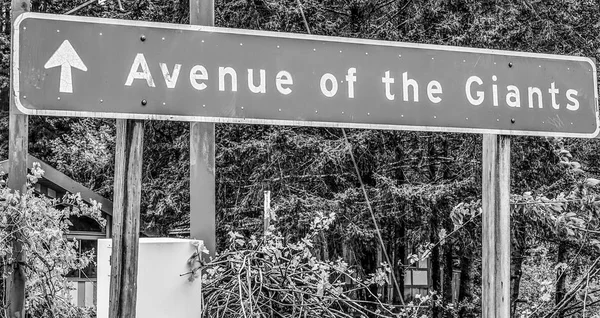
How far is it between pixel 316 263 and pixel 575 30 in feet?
37.3

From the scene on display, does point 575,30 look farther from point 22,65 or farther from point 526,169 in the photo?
point 22,65

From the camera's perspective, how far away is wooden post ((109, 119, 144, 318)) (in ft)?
9.11

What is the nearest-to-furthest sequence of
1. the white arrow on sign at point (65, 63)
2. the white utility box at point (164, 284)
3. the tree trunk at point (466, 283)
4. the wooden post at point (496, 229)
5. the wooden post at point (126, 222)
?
the white arrow on sign at point (65, 63) → the wooden post at point (126, 222) → the wooden post at point (496, 229) → the white utility box at point (164, 284) → the tree trunk at point (466, 283)

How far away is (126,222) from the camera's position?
2.78m

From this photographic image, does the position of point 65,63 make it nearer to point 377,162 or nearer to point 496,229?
point 496,229

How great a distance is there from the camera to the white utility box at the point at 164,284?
134 inches

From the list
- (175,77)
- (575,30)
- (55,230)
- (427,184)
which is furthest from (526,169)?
(175,77)

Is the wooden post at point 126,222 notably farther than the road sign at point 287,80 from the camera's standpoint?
Yes

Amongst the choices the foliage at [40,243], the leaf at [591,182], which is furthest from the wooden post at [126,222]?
the foliage at [40,243]

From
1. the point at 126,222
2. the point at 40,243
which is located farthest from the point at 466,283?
the point at 126,222

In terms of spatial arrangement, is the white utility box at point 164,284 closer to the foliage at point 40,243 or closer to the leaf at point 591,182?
the leaf at point 591,182

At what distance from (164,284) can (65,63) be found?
1.21 m

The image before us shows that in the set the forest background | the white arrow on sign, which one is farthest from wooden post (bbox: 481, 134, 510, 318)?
the forest background

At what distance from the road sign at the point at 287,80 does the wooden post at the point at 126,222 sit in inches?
4.9
